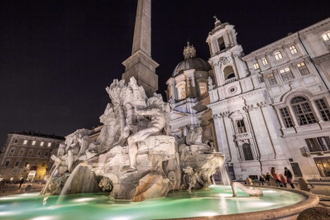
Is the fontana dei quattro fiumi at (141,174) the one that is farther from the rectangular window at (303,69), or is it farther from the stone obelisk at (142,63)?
the rectangular window at (303,69)

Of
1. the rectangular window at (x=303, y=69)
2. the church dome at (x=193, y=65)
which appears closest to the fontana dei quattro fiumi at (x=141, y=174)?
the rectangular window at (x=303, y=69)

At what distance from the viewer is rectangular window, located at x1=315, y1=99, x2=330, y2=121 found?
57.6ft

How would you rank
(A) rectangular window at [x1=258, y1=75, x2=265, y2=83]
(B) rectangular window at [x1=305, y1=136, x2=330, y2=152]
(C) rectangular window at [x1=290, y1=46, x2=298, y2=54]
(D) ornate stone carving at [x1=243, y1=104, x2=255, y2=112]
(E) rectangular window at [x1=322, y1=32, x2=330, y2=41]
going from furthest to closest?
(A) rectangular window at [x1=258, y1=75, x2=265, y2=83] → (C) rectangular window at [x1=290, y1=46, x2=298, y2=54] → (D) ornate stone carving at [x1=243, y1=104, x2=255, y2=112] → (E) rectangular window at [x1=322, y1=32, x2=330, y2=41] → (B) rectangular window at [x1=305, y1=136, x2=330, y2=152]

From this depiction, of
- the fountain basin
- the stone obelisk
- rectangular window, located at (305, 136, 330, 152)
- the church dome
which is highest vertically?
the church dome

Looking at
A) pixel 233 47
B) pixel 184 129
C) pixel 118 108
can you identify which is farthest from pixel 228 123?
pixel 118 108

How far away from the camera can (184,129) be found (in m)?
28.2

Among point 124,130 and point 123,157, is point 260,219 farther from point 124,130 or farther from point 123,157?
point 124,130

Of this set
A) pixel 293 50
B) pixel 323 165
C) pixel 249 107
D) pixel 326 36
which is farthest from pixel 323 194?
pixel 326 36

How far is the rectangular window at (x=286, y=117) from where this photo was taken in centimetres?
1969

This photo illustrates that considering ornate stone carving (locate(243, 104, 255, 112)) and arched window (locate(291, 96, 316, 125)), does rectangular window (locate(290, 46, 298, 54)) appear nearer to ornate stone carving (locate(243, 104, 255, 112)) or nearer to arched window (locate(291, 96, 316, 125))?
arched window (locate(291, 96, 316, 125))

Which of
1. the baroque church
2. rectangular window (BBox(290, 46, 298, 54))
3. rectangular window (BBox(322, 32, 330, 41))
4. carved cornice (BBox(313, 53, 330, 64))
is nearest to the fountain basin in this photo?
the baroque church

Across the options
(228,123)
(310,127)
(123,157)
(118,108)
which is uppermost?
(228,123)

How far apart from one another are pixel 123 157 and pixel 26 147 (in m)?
50.3

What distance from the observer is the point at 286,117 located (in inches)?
785
